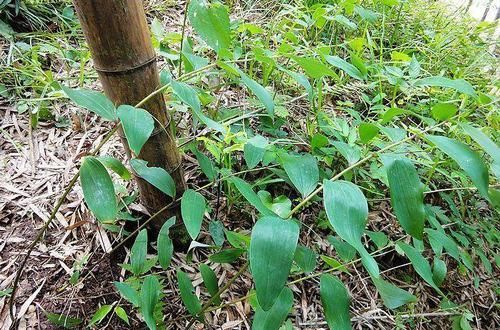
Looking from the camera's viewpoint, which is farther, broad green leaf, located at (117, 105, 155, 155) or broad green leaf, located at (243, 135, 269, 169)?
broad green leaf, located at (243, 135, 269, 169)

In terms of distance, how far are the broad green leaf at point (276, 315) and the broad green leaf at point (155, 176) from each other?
0.89 ft

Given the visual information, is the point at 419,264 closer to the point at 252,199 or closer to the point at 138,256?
the point at 252,199

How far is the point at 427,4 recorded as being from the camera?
6.07ft

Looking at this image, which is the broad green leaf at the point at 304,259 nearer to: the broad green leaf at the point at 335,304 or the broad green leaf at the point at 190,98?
the broad green leaf at the point at 335,304

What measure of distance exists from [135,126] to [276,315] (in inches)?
14.5

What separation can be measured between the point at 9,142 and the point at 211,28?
33.6 inches

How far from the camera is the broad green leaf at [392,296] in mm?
619

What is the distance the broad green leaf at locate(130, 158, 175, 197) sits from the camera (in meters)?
0.66

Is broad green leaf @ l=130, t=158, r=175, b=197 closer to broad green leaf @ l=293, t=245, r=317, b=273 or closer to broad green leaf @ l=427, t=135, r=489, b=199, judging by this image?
broad green leaf @ l=293, t=245, r=317, b=273

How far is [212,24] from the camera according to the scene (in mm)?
579

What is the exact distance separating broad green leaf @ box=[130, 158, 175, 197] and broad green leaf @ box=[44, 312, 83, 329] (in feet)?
1.14

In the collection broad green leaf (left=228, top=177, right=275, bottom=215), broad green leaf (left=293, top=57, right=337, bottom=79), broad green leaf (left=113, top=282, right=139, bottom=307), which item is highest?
broad green leaf (left=293, top=57, right=337, bottom=79)

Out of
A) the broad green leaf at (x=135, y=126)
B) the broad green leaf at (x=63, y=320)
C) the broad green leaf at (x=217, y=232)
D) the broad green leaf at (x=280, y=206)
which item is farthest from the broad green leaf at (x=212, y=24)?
the broad green leaf at (x=63, y=320)

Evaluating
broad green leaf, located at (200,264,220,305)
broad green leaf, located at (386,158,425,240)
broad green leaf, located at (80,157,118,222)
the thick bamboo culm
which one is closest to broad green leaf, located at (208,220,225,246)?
broad green leaf, located at (200,264,220,305)
